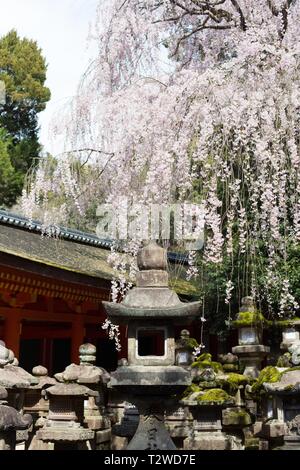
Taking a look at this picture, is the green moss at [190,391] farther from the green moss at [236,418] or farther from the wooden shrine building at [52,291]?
the wooden shrine building at [52,291]

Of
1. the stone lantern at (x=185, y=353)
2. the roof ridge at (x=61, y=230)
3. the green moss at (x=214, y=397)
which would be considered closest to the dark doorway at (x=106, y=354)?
the roof ridge at (x=61, y=230)

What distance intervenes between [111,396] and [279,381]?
10.4 feet

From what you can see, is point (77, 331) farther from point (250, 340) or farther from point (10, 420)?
point (10, 420)

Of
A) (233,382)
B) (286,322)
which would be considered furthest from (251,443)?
(286,322)

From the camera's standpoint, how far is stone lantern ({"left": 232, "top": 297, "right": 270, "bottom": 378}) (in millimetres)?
9312

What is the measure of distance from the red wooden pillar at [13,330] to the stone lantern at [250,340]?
12.3 feet

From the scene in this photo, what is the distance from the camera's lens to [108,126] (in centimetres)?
768

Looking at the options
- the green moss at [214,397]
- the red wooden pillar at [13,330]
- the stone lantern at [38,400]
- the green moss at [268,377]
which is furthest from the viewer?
the red wooden pillar at [13,330]

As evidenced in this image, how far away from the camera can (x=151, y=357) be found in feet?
20.2

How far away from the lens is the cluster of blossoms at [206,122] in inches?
257

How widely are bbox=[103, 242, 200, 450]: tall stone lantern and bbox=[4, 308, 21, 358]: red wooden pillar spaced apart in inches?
188

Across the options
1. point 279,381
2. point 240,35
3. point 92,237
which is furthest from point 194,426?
point 92,237

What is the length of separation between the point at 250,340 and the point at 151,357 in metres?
3.63

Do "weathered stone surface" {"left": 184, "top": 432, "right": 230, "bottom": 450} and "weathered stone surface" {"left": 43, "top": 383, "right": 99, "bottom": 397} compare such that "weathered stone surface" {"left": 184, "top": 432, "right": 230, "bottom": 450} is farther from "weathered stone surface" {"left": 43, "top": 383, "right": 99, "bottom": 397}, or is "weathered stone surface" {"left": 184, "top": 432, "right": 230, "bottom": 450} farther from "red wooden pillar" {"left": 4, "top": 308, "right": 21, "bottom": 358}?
"red wooden pillar" {"left": 4, "top": 308, "right": 21, "bottom": 358}
